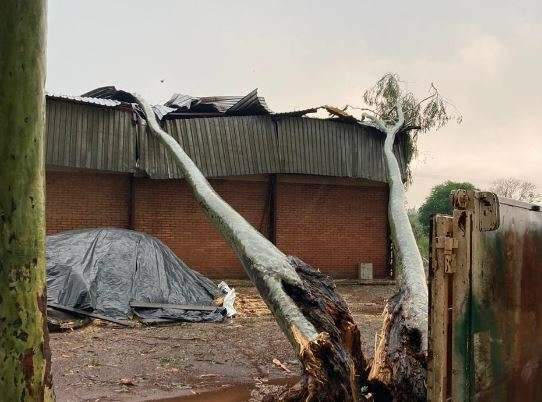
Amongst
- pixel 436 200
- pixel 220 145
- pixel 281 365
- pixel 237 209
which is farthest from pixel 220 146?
pixel 436 200

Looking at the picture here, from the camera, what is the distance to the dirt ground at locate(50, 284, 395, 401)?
5.09 metres

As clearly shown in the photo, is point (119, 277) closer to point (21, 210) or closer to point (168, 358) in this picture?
point (168, 358)

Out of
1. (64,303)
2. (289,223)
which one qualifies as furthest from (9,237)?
(289,223)

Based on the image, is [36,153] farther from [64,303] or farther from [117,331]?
[64,303]

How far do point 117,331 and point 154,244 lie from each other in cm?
298

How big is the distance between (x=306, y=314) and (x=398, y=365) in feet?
2.90

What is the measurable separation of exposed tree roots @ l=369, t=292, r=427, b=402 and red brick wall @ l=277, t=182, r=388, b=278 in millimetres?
10542

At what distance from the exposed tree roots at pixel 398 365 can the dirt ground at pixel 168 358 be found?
5.46ft

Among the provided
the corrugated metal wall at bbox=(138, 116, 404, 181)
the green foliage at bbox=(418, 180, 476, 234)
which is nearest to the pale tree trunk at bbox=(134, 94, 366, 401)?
the corrugated metal wall at bbox=(138, 116, 404, 181)

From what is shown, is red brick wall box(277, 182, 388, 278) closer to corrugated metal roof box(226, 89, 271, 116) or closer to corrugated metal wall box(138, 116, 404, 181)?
corrugated metal wall box(138, 116, 404, 181)

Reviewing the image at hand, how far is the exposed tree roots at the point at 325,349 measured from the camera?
11.3ft

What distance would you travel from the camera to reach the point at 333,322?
4.41 m

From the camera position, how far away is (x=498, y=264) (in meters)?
2.48

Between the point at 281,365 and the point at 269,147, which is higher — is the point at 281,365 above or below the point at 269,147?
below
